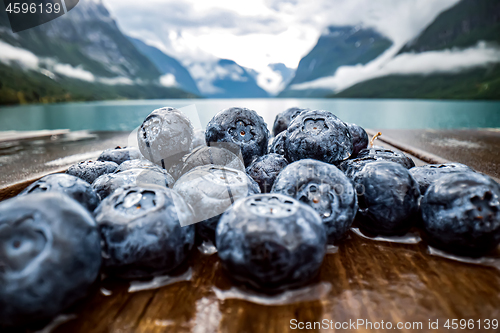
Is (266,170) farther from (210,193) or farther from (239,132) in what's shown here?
(210,193)

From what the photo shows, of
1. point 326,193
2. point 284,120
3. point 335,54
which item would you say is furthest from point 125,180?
point 335,54

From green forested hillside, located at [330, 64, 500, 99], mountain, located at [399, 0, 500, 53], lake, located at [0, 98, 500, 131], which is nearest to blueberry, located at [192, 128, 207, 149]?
lake, located at [0, 98, 500, 131]

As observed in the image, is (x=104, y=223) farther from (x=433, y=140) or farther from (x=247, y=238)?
(x=433, y=140)

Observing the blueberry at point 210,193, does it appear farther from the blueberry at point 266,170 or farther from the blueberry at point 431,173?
the blueberry at point 431,173

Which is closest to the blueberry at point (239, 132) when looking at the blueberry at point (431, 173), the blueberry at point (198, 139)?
the blueberry at point (198, 139)

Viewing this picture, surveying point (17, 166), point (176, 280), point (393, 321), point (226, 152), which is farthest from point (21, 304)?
point (17, 166)

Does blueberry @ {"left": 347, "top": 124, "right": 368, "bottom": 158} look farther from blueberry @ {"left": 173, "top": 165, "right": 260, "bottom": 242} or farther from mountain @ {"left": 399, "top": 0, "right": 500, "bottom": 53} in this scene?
mountain @ {"left": 399, "top": 0, "right": 500, "bottom": 53}
